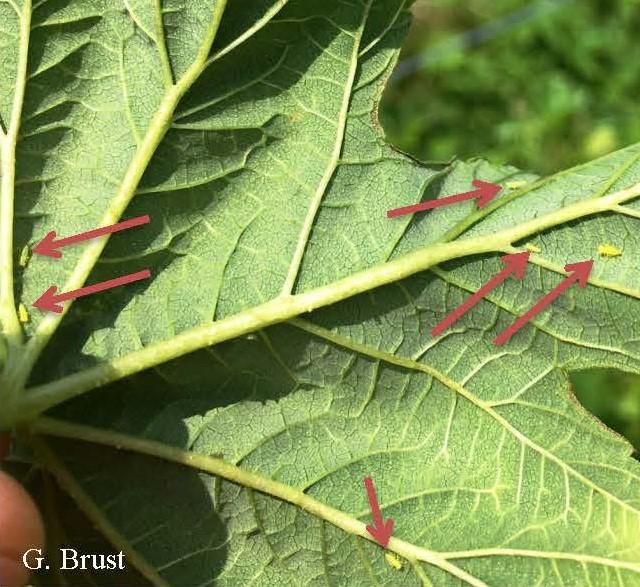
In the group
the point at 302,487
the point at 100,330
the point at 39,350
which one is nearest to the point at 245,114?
the point at 100,330

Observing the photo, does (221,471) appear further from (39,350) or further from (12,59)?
(12,59)

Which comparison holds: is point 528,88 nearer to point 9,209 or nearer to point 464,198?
point 464,198

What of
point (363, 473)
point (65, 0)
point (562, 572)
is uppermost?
point (65, 0)

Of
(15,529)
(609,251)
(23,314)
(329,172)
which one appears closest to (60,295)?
(23,314)

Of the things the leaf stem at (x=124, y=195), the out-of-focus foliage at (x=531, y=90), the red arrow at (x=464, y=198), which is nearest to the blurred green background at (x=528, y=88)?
the out-of-focus foliage at (x=531, y=90)

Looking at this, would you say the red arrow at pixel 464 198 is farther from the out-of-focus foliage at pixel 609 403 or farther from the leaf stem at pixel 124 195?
the out-of-focus foliage at pixel 609 403

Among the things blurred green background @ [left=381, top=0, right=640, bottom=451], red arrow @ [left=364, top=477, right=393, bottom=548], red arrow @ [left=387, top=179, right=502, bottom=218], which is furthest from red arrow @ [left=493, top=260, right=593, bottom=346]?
blurred green background @ [left=381, top=0, right=640, bottom=451]

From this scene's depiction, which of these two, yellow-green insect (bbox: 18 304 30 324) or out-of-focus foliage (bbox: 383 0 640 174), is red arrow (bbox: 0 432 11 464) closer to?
yellow-green insect (bbox: 18 304 30 324)
